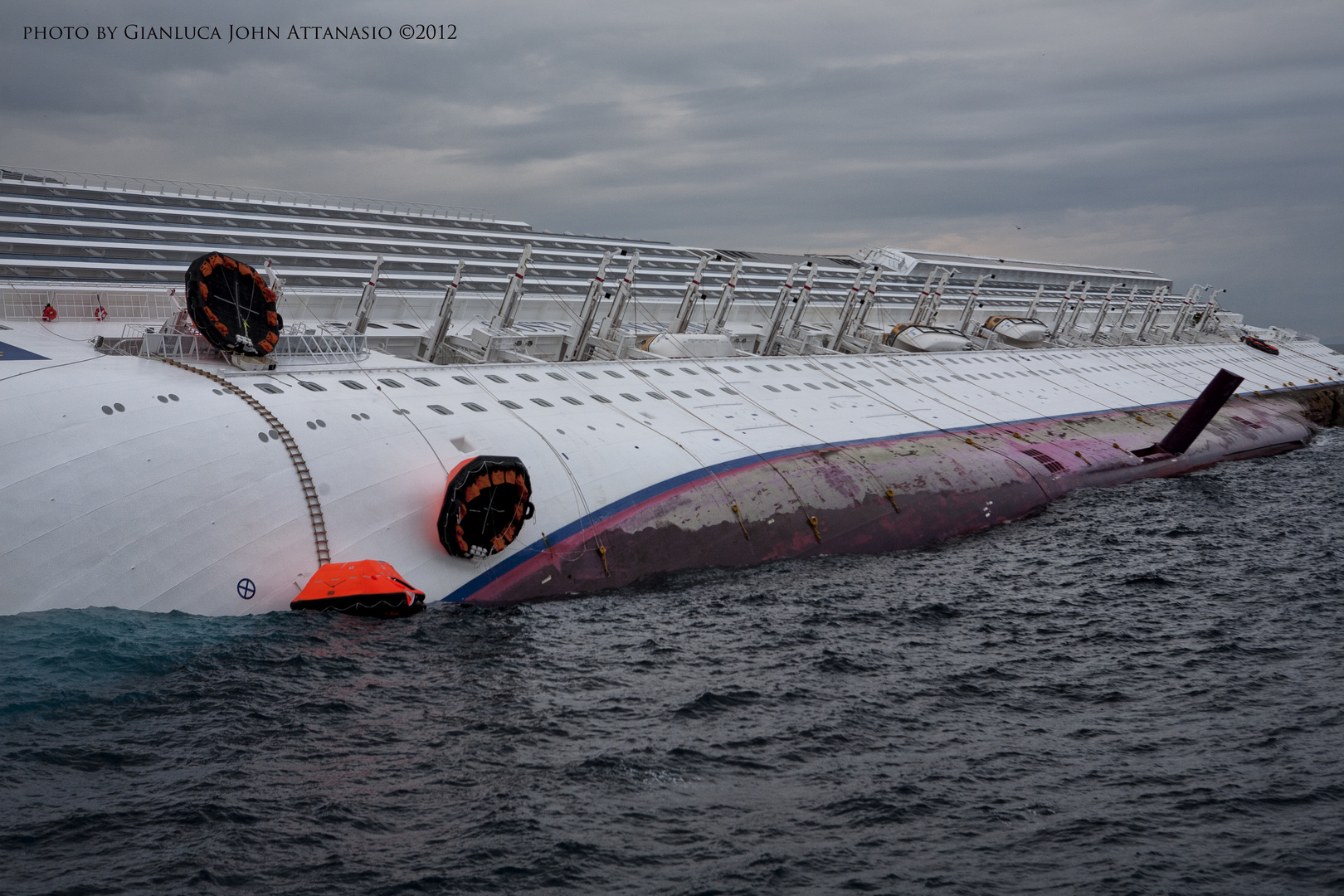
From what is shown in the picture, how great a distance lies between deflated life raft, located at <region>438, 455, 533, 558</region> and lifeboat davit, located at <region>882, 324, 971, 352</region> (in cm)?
Answer: 4378

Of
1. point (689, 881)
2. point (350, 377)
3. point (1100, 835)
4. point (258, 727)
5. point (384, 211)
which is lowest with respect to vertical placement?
point (258, 727)

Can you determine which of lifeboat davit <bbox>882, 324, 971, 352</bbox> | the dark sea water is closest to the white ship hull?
the dark sea water

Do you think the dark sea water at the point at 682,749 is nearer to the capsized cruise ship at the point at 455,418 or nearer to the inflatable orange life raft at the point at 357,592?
the inflatable orange life raft at the point at 357,592

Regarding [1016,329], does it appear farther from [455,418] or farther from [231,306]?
[231,306]

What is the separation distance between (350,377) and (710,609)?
48.0 feet

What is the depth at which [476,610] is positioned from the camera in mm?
28250

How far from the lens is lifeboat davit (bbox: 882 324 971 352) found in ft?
222

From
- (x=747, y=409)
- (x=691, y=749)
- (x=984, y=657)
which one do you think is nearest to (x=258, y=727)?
(x=691, y=749)

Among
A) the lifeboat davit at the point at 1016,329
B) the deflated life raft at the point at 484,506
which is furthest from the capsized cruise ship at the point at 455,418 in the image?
the lifeboat davit at the point at 1016,329

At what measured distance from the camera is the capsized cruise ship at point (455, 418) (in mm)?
25891

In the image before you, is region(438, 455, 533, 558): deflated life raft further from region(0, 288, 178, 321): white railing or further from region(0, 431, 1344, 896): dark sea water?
region(0, 288, 178, 321): white railing

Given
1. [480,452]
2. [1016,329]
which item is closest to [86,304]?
[480,452]

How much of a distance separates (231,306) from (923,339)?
4755 cm

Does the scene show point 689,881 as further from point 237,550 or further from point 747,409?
point 747,409
